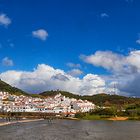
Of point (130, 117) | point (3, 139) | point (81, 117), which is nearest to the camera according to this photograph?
point (3, 139)

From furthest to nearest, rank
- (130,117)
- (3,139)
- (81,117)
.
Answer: (81,117), (130,117), (3,139)

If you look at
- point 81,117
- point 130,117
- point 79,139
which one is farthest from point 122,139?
point 81,117

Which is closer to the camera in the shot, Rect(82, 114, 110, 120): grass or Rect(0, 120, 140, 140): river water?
Rect(0, 120, 140, 140): river water

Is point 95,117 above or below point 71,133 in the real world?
above

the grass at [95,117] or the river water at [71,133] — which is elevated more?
the grass at [95,117]

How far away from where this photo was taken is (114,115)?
190m

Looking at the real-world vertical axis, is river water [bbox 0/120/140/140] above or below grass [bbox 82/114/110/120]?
below

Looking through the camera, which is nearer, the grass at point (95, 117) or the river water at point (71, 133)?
the river water at point (71, 133)

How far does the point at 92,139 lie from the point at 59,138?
7527mm

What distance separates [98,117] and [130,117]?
17.2 m

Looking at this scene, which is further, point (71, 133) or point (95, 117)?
point (95, 117)

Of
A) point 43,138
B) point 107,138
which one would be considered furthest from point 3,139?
point 107,138

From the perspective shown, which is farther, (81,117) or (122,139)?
(81,117)

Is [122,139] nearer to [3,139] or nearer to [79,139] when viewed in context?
[79,139]
